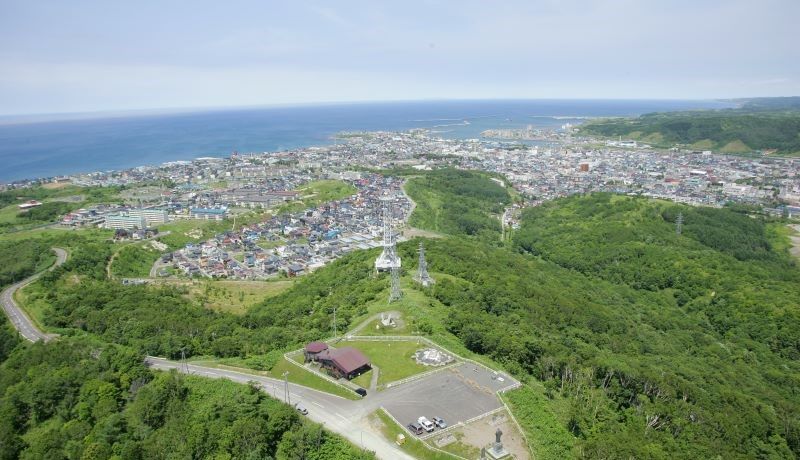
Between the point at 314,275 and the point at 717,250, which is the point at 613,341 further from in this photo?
the point at 717,250

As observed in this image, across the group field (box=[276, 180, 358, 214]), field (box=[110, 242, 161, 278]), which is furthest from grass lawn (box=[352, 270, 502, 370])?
field (box=[276, 180, 358, 214])

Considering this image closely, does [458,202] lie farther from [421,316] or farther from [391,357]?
[391,357]

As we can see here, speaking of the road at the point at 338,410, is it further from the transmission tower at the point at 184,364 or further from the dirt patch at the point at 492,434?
the dirt patch at the point at 492,434

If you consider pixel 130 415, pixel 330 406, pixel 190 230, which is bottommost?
pixel 190 230

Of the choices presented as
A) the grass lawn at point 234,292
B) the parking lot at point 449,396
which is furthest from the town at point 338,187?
the parking lot at point 449,396

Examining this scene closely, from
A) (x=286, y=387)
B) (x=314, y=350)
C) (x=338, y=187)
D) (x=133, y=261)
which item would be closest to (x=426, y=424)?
(x=286, y=387)

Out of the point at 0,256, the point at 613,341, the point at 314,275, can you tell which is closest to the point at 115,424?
the point at 314,275
